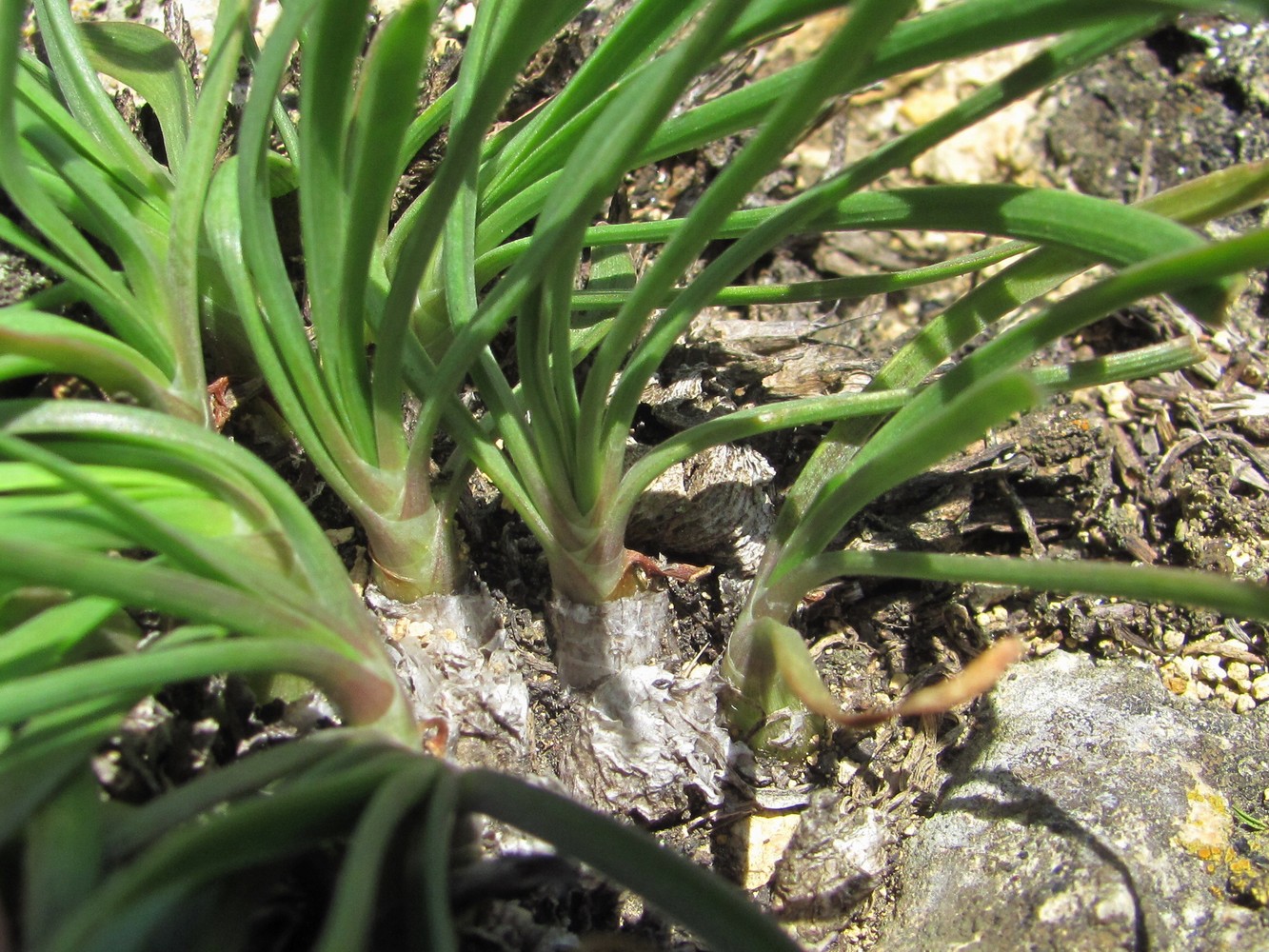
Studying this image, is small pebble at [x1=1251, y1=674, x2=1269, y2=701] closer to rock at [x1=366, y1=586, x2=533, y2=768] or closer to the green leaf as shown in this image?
rock at [x1=366, y1=586, x2=533, y2=768]

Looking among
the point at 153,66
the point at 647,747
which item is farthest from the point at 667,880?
the point at 153,66

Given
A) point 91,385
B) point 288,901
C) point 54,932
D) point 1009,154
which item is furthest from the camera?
point 1009,154

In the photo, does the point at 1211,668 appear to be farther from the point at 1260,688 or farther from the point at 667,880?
the point at 667,880

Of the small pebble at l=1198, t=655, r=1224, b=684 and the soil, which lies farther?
the small pebble at l=1198, t=655, r=1224, b=684

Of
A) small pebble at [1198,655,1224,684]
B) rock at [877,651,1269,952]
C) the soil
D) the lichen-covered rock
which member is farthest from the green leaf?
small pebble at [1198,655,1224,684]

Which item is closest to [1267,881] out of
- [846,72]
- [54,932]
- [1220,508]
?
[1220,508]

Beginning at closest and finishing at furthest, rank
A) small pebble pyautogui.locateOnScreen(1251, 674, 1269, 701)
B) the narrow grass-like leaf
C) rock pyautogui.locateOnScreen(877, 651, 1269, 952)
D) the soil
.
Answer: the narrow grass-like leaf, rock pyautogui.locateOnScreen(877, 651, 1269, 952), the soil, small pebble pyautogui.locateOnScreen(1251, 674, 1269, 701)

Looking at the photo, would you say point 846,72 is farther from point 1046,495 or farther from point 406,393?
point 1046,495
